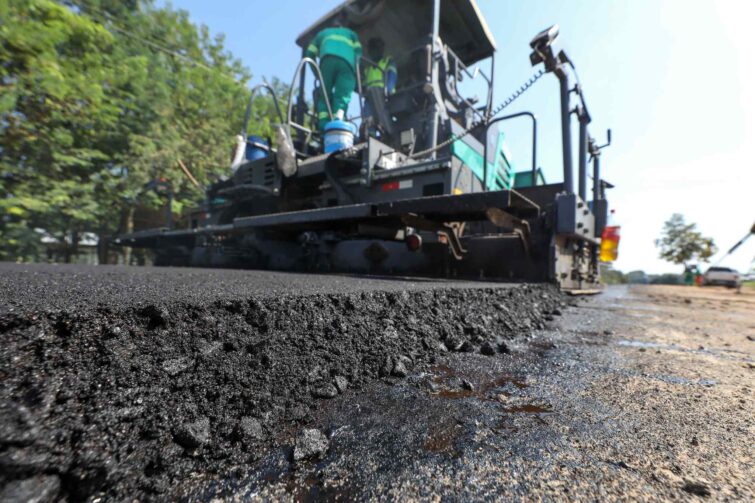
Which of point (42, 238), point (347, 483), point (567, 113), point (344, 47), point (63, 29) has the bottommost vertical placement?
point (347, 483)

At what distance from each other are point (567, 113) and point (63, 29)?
924 centimetres

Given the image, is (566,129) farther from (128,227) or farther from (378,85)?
(128,227)

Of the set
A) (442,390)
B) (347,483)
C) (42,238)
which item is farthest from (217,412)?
(42,238)

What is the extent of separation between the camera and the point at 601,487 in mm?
672

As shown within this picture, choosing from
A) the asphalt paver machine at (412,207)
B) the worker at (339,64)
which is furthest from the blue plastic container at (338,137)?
the worker at (339,64)

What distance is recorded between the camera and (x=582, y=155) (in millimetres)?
4711

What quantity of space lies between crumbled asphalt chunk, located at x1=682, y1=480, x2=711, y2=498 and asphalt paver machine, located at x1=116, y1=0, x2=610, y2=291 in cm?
216

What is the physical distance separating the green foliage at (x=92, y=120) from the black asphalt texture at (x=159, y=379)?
7.31 m

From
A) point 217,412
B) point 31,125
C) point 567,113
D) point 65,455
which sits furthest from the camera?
point 31,125

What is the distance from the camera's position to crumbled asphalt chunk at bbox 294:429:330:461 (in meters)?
0.79

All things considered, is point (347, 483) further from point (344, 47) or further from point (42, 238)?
point (42, 238)

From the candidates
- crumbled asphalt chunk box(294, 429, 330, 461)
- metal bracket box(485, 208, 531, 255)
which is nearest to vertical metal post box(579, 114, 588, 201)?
metal bracket box(485, 208, 531, 255)

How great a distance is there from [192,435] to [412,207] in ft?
8.35

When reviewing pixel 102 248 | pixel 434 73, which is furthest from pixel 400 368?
pixel 102 248
